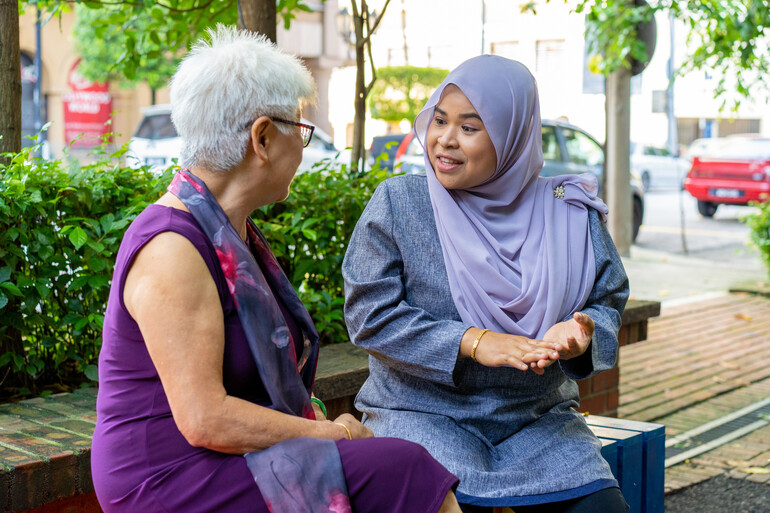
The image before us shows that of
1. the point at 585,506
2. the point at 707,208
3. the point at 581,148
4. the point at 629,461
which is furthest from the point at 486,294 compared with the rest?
the point at 707,208

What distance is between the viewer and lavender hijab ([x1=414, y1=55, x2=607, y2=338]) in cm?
266

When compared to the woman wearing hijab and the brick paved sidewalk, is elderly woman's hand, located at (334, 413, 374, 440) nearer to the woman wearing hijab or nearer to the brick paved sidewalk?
the woman wearing hijab

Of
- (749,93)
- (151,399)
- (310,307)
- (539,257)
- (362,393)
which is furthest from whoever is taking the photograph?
(749,93)

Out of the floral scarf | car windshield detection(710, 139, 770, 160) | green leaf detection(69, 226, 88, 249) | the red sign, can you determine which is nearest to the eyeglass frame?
the floral scarf

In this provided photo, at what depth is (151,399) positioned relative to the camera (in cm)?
191

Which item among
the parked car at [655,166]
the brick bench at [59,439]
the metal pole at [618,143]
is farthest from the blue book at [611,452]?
the parked car at [655,166]

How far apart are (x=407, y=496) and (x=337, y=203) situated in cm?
236

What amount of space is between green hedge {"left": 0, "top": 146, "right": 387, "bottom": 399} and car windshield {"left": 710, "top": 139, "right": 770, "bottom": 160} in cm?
1908

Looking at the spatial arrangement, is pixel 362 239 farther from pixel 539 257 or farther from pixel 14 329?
pixel 14 329

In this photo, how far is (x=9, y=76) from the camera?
12.1 ft

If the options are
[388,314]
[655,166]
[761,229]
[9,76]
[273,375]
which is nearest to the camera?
[273,375]

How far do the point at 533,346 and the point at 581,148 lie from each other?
12040 mm

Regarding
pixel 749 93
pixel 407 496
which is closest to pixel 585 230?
pixel 407 496

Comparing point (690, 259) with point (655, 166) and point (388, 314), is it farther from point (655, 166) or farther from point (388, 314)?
point (655, 166)
